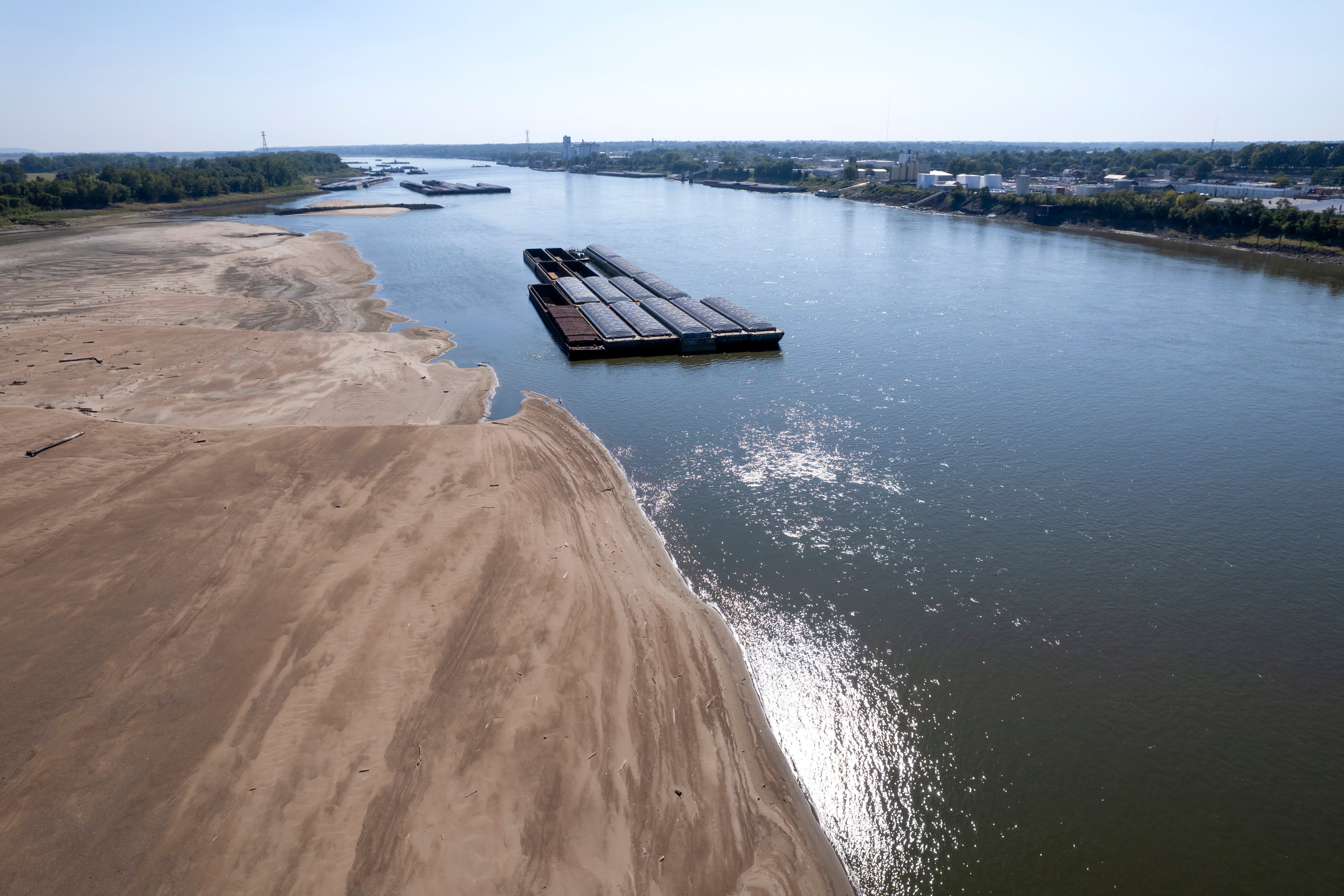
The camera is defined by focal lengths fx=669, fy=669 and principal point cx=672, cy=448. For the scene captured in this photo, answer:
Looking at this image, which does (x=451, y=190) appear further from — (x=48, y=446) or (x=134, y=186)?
(x=48, y=446)

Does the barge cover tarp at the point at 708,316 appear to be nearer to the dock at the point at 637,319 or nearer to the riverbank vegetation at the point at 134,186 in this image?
the dock at the point at 637,319

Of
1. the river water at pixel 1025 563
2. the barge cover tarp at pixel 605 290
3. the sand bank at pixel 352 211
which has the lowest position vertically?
the river water at pixel 1025 563

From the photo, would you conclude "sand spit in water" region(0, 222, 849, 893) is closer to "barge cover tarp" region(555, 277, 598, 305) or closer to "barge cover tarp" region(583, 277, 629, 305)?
"barge cover tarp" region(555, 277, 598, 305)

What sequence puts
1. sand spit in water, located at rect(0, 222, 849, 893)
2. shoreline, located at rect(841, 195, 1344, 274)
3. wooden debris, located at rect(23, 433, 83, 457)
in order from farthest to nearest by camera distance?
shoreline, located at rect(841, 195, 1344, 274) < wooden debris, located at rect(23, 433, 83, 457) < sand spit in water, located at rect(0, 222, 849, 893)

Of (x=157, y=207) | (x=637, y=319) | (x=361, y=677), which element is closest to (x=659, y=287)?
(x=637, y=319)

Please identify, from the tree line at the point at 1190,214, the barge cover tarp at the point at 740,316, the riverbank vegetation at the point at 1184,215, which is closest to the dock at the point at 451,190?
the riverbank vegetation at the point at 1184,215

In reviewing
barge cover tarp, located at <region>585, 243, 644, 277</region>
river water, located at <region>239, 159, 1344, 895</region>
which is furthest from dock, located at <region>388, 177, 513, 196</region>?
river water, located at <region>239, 159, 1344, 895</region>

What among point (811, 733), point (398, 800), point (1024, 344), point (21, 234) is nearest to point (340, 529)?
point (398, 800)
